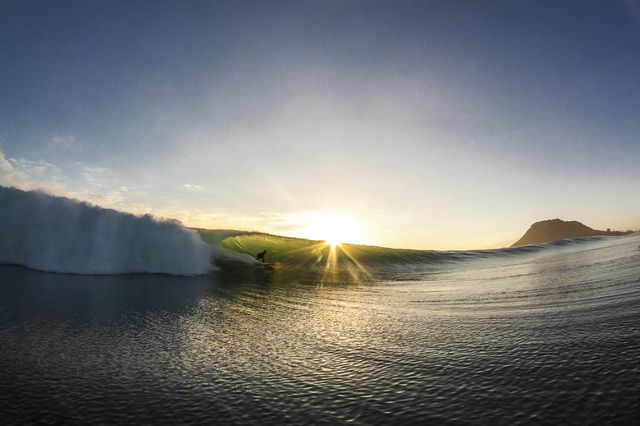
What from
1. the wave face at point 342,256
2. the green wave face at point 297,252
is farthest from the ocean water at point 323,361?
the green wave face at point 297,252

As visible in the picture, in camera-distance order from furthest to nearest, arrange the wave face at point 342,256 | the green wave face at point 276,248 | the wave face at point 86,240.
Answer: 1. the green wave face at point 276,248
2. the wave face at point 342,256
3. the wave face at point 86,240

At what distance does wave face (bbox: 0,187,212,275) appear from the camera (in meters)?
18.0

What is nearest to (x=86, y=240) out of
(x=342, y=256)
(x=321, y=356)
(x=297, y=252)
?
(x=321, y=356)

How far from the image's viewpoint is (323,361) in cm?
513

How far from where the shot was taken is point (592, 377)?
383cm

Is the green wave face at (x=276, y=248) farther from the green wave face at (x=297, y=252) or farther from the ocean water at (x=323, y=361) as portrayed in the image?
the ocean water at (x=323, y=361)

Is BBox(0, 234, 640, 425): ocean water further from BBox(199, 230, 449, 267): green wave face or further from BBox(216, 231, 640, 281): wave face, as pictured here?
BBox(199, 230, 449, 267): green wave face

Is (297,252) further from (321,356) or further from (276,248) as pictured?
(321,356)

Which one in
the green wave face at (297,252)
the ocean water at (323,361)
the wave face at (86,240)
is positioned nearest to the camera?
the ocean water at (323,361)

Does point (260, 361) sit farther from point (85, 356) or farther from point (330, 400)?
point (85, 356)

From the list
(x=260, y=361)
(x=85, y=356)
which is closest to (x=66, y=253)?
(x=85, y=356)

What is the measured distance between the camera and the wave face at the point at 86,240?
18031 mm

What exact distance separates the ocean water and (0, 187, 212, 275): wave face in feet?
27.7

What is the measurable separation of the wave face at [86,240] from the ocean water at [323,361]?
844cm
